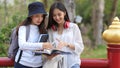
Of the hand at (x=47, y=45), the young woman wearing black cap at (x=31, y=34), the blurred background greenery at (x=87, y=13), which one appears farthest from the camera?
the blurred background greenery at (x=87, y=13)

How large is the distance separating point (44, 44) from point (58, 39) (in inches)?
5.4

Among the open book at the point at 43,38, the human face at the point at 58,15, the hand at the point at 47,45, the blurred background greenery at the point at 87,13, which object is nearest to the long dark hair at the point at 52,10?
the human face at the point at 58,15

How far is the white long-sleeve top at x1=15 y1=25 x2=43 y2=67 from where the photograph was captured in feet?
10.8

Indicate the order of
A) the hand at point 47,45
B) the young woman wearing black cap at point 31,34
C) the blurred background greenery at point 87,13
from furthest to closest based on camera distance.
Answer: the blurred background greenery at point 87,13 → the young woman wearing black cap at point 31,34 → the hand at point 47,45

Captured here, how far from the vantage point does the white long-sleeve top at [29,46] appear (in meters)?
3.29

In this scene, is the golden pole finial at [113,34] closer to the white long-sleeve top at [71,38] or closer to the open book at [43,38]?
the white long-sleeve top at [71,38]

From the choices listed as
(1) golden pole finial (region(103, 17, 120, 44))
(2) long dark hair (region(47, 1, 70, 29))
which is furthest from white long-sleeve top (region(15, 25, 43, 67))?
(1) golden pole finial (region(103, 17, 120, 44))

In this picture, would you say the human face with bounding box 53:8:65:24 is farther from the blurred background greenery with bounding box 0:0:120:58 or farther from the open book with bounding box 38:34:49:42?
the blurred background greenery with bounding box 0:0:120:58

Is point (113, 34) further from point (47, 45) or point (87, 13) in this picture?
point (87, 13)

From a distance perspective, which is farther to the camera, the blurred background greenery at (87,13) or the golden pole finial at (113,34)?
the blurred background greenery at (87,13)

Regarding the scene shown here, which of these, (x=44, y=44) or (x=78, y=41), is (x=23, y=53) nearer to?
Answer: (x=44, y=44)

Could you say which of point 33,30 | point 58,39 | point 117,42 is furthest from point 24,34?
point 117,42

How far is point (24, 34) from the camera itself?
11.0 feet

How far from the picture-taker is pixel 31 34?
339cm
